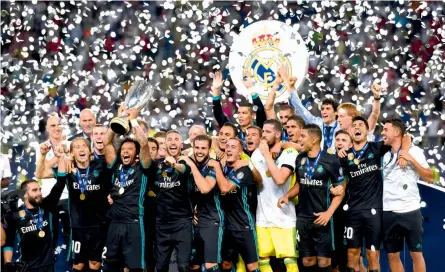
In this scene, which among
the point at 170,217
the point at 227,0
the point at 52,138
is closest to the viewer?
the point at 170,217

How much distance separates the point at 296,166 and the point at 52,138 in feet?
6.85

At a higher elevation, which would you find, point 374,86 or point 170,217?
point 374,86

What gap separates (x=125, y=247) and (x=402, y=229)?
2.26m

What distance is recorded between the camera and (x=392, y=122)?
27.7 feet

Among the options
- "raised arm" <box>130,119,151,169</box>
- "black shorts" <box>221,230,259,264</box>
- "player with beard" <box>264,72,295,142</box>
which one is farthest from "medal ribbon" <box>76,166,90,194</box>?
"player with beard" <box>264,72,295,142</box>

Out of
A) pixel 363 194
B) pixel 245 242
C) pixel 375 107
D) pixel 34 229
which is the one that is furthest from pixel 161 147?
pixel 375 107

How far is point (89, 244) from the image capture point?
853 centimetres

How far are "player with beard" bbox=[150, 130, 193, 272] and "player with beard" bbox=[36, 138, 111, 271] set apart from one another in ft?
1.59

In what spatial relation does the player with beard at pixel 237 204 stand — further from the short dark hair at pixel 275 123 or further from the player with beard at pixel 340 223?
the player with beard at pixel 340 223

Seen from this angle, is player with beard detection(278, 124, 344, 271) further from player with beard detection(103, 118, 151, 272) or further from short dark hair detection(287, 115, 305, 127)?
player with beard detection(103, 118, 151, 272)

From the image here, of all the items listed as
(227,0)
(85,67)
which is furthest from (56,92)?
(227,0)

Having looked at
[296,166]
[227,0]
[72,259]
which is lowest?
[72,259]

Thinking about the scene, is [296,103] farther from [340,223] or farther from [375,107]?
[340,223]

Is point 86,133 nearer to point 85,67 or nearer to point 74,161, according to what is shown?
point 74,161
